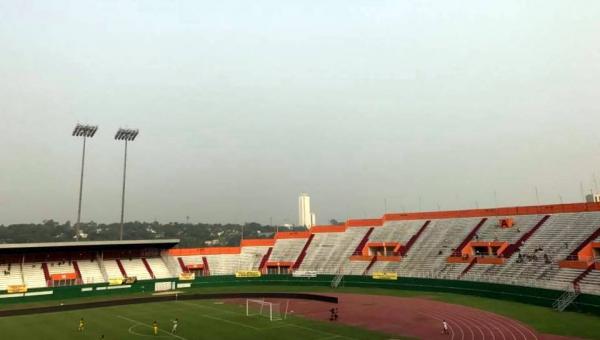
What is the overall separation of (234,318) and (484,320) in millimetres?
24192

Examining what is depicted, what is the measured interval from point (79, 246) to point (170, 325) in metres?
35.9

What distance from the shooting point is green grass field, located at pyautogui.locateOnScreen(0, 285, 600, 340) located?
116 feet

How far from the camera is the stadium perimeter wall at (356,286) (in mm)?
43469

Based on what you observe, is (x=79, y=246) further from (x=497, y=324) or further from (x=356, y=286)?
(x=497, y=324)

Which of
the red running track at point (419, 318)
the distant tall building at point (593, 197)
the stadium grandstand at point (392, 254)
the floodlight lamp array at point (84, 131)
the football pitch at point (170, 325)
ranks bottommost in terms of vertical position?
the football pitch at point (170, 325)

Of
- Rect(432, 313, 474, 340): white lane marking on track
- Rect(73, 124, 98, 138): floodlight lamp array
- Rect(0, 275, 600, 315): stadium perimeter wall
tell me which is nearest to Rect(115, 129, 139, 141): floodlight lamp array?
Rect(73, 124, 98, 138): floodlight lamp array

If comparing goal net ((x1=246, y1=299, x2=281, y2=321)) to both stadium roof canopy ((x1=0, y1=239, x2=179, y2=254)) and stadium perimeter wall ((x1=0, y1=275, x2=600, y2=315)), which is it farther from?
stadium roof canopy ((x1=0, y1=239, x2=179, y2=254))

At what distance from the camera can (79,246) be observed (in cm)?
6819

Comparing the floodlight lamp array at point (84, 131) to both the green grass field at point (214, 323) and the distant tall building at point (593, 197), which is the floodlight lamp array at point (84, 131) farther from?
the distant tall building at point (593, 197)

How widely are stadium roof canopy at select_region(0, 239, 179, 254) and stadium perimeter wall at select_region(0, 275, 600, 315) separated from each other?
28.3 feet

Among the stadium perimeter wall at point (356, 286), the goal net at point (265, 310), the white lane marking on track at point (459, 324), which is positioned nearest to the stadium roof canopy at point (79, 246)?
the stadium perimeter wall at point (356, 286)

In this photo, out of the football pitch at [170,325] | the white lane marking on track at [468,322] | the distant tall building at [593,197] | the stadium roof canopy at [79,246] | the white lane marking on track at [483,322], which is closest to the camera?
the white lane marking on track at [468,322]

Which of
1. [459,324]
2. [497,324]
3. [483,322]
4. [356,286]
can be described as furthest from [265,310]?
[497,324]

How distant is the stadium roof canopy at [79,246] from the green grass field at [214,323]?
1165 centimetres
